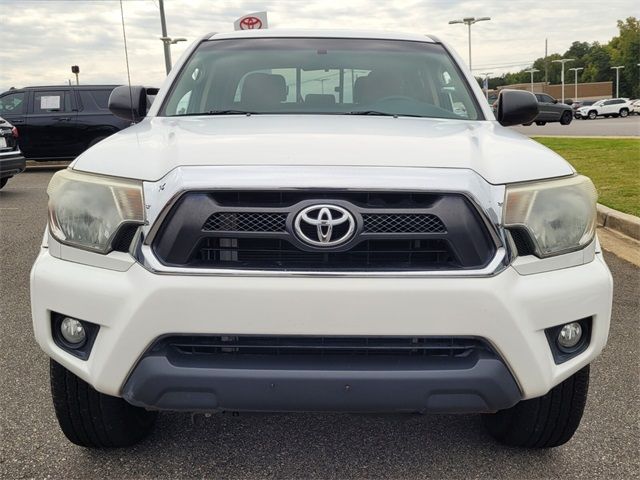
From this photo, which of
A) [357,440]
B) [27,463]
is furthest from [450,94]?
[27,463]

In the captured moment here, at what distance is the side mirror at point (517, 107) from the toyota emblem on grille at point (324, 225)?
76.6 inches

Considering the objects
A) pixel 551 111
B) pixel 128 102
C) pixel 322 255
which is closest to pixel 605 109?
pixel 551 111

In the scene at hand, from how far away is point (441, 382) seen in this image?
2.04 metres

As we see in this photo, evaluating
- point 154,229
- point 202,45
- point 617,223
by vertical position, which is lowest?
point 617,223

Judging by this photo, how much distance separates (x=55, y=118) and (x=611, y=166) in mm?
Answer: 11161

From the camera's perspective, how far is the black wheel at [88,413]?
2439mm

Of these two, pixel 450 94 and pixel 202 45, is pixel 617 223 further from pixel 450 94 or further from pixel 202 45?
pixel 202 45

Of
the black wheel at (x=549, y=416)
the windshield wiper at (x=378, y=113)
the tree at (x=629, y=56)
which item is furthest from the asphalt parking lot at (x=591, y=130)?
the tree at (x=629, y=56)

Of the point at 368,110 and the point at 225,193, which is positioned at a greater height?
the point at 368,110

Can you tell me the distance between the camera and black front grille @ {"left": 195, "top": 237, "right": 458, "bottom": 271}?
2.09 metres

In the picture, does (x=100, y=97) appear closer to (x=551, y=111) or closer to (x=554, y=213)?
(x=554, y=213)

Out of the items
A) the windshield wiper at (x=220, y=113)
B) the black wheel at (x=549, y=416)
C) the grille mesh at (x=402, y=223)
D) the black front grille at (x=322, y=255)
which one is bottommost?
the black wheel at (x=549, y=416)

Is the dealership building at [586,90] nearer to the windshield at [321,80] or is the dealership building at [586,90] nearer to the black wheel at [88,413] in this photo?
the windshield at [321,80]

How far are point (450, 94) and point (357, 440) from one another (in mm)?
1835
